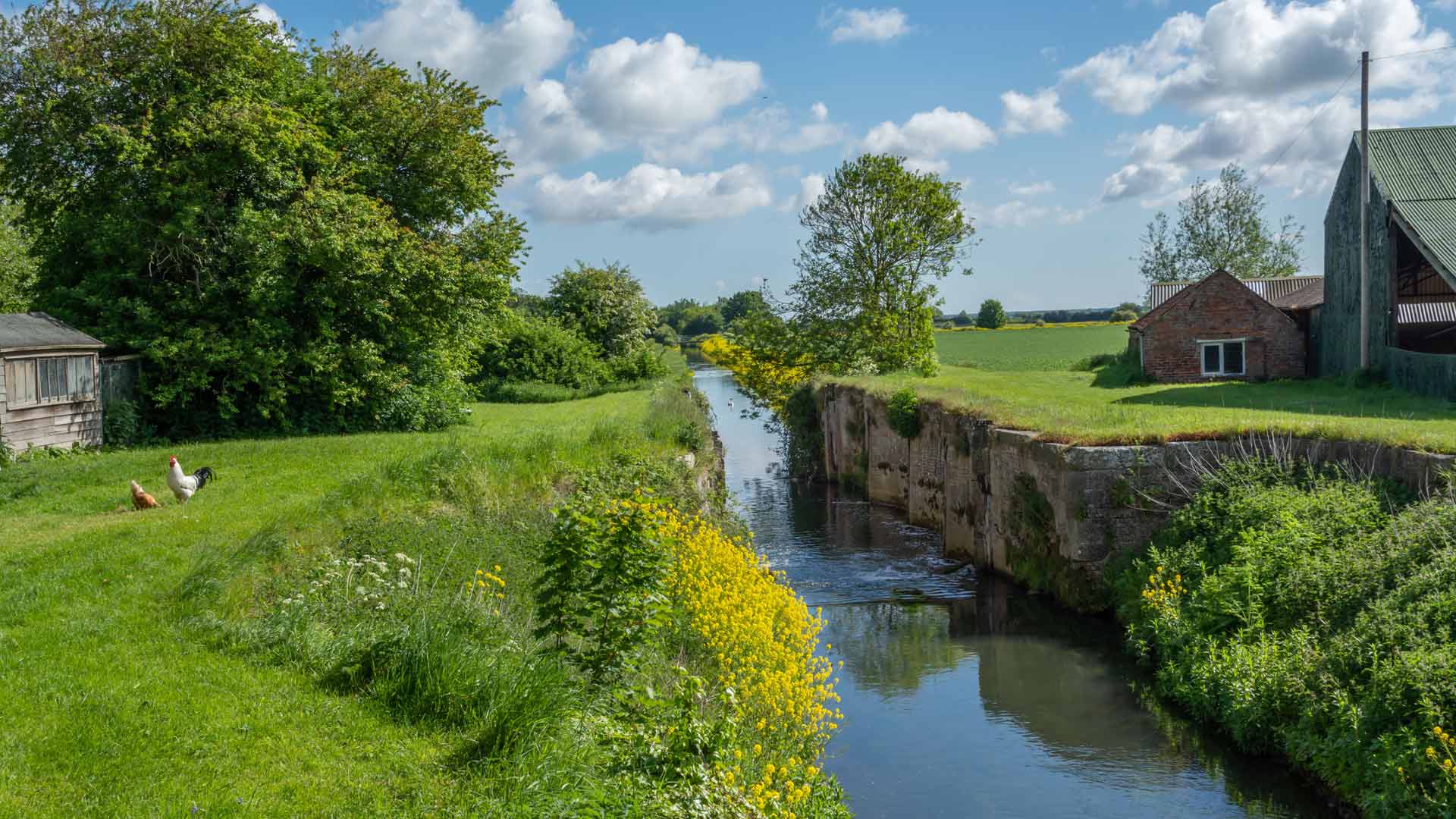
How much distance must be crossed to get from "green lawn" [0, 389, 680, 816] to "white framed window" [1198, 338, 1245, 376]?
80.2ft

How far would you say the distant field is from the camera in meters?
50.1

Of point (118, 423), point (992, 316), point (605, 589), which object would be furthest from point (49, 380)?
point (992, 316)

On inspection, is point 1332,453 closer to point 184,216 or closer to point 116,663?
point 116,663

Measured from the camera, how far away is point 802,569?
1894cm

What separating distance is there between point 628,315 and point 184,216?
2635cm

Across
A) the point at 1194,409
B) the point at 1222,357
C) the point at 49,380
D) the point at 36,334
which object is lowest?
the point at 1194,409

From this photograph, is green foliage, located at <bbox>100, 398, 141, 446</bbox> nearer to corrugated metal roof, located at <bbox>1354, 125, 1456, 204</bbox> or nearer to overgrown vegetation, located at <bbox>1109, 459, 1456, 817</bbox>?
overgrown vegetation, located at <bbox>1109, 459, 1456, 817</bbox>

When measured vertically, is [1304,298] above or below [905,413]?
above

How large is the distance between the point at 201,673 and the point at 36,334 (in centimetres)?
1359

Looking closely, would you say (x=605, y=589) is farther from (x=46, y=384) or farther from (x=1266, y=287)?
(x=1266, y=287)

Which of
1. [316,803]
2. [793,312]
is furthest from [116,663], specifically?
[793,312]

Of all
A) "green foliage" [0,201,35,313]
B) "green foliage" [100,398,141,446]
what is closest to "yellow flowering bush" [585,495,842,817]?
"green foliage" [100,398,141,446]

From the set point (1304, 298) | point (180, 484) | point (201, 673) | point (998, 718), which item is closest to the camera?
point (201, 673)

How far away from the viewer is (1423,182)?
24.5 meters
